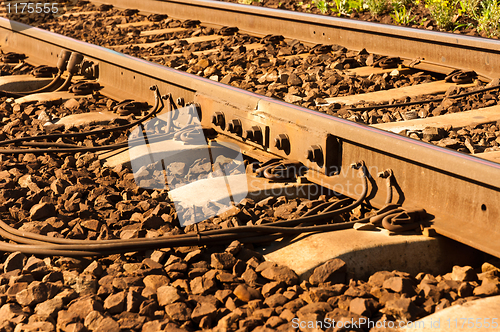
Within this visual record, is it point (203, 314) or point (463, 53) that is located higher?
point (463, 53)

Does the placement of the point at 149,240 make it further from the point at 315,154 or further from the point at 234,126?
the point at 234,126

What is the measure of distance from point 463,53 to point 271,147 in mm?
2523

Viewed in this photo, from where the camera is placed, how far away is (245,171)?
3.52 metres

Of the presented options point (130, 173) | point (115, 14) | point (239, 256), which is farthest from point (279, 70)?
point (115, 14)

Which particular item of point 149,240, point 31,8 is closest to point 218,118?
point 149,240

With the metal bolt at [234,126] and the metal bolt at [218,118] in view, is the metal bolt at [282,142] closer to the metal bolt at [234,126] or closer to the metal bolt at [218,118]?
the metal bolt at [234,126]

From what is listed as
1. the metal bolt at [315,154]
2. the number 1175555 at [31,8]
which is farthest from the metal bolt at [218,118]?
the number 1175555 at [31,8]

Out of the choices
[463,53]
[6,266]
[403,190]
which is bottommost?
[6,266]

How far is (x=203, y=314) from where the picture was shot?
208cm

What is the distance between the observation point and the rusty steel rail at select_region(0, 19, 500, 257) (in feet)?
8.16

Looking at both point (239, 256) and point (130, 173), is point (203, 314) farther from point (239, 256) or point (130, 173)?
point (130, 173)

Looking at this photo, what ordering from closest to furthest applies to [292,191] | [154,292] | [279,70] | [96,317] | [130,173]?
1. [96,317]
2. [154,292]
3. [292,191]
4. [130,173]
5. [279,70]

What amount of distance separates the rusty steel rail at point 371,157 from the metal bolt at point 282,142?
0.02 metres

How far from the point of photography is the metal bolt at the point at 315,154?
10.5ft
